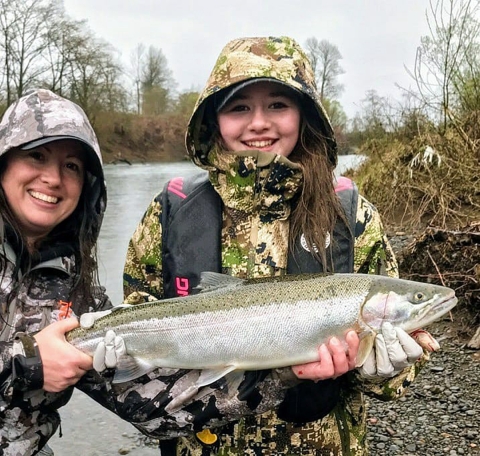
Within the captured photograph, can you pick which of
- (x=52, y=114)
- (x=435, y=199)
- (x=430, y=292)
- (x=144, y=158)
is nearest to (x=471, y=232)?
(x=435, y=199)

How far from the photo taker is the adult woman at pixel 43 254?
242 cm

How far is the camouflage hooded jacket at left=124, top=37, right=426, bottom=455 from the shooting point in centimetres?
258

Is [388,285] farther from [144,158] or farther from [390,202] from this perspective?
[144,158]

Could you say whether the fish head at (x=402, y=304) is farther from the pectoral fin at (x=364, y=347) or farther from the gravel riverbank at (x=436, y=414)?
the gravel riverbank at (x=436, y=414)

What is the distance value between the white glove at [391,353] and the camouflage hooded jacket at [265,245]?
0.14 metres

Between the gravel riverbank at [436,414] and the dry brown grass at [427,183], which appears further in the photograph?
the dry brown grass at [427,183]

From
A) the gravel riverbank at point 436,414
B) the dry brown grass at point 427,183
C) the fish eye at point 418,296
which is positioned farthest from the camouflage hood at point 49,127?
the dry brown grass at point 427,183

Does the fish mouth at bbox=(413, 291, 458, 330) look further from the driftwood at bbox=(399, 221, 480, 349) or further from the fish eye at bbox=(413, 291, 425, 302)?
the driftwood at bbox=(399, 221, 480, 349)

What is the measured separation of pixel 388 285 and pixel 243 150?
845 millimetres

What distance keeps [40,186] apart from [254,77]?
3.45 feet

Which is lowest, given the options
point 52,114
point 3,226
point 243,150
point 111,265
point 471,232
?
point 111,265

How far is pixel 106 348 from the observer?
Result: 249 centimetres

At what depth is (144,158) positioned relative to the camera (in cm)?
5400

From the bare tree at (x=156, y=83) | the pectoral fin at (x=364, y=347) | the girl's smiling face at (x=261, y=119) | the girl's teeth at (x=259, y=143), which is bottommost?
the pectoral fin at (x=364, y=347)
